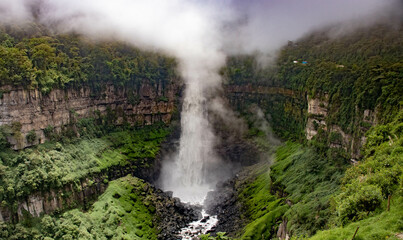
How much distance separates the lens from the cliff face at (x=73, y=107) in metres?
62.3

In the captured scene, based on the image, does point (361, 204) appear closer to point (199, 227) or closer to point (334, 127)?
point (334, 127)

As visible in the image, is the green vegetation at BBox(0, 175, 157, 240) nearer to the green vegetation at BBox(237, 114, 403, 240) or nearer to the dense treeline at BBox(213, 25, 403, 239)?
the green vegetation at BBox(237, 114, 403, 240)

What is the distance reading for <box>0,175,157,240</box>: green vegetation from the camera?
179 ft

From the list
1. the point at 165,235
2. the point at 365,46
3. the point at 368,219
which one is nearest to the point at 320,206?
the point at 368,219

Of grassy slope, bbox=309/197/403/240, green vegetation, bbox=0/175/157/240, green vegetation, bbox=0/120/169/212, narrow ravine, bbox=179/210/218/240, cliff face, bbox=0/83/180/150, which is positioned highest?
cliff face, bbox=0/83/180/150

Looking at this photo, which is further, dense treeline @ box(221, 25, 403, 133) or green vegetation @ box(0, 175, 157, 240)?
dense treeline @ box(221, 25, 403, 133)

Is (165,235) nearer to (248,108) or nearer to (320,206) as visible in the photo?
(320,206)

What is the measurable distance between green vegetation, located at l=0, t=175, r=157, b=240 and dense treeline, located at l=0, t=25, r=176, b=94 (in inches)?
892

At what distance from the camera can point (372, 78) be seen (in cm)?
6019

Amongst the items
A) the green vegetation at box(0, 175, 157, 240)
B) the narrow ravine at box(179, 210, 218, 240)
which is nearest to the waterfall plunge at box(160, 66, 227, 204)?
the narrow ravine at box(179, 210, 218, 240)

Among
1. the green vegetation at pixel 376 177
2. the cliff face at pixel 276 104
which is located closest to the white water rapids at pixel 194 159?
the cliff face at pixel 276 104

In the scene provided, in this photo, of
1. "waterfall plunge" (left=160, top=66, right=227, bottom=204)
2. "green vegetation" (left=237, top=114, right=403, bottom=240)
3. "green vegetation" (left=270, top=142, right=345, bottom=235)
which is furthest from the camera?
"waterfall plunge" (left=160, top=66, right=227, bottom=204)

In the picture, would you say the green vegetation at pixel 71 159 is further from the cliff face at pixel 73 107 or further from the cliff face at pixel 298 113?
the cliff face at pixel 298 113

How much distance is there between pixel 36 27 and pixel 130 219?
150 ft
